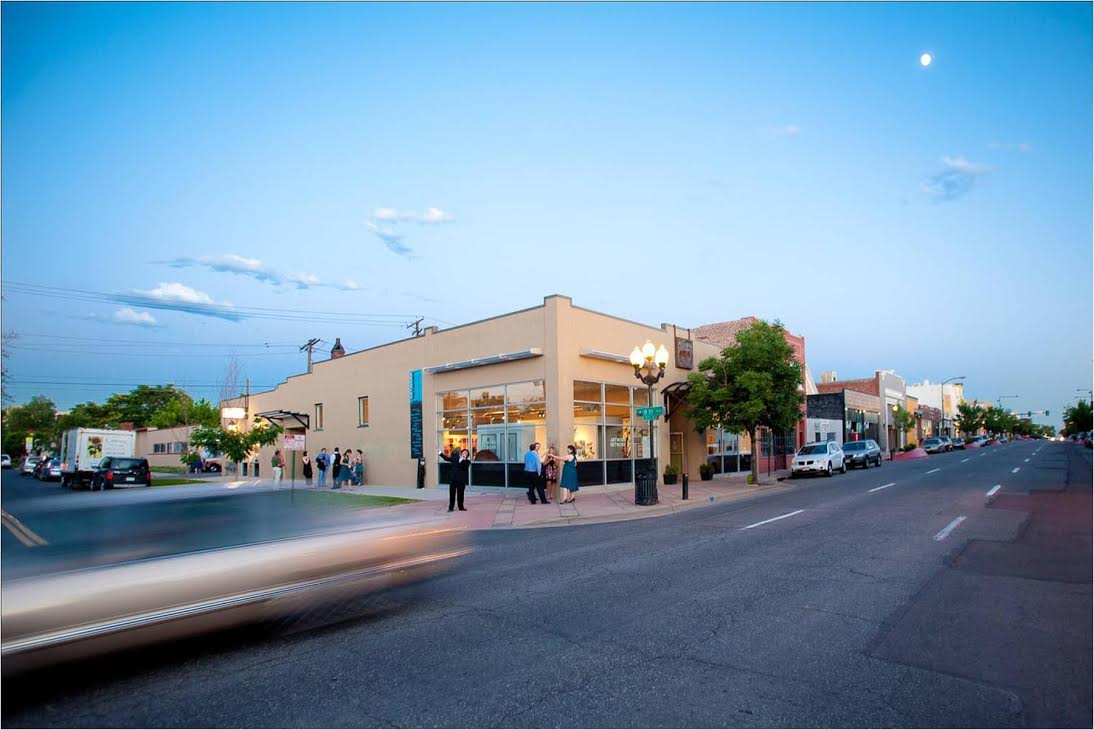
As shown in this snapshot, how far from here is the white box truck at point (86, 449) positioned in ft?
118

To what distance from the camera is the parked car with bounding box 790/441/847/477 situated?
99.9ft

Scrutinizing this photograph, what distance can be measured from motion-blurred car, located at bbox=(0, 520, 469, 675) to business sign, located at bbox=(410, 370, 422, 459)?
63.6ft

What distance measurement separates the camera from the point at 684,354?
90.6 feet

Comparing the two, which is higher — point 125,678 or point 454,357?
point 454,357

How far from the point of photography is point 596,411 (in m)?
22.7

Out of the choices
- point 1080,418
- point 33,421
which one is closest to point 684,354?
point 33,421

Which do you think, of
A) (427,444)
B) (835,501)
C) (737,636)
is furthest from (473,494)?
(737,636)

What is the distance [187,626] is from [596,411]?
1778cm

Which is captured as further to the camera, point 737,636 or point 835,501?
point 835,501

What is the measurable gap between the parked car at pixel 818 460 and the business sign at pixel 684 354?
26.1 feet

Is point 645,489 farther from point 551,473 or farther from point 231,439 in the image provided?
point 231,439

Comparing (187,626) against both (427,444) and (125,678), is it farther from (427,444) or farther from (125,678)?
(427,444)

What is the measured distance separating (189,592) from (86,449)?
131 ft

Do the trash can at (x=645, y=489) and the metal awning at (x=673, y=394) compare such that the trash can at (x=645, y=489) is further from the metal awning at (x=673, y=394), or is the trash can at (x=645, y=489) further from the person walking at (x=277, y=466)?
the person walking at (x=277, y=466)
